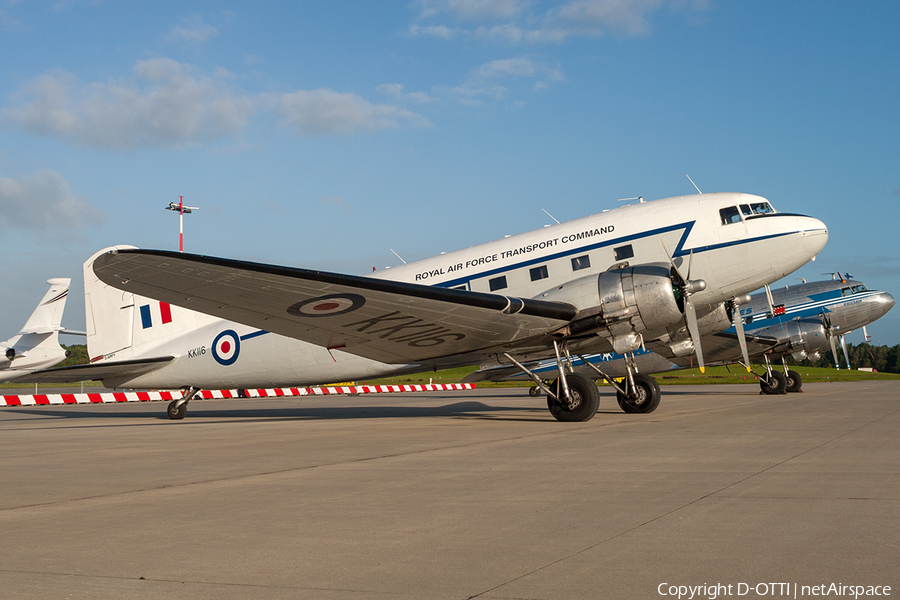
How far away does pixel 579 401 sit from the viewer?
1366cm

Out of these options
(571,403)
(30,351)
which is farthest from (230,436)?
(30,351)

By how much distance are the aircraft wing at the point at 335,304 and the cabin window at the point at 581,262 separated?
5.80ft

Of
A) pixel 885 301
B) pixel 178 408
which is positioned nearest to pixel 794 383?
pixel 885 301

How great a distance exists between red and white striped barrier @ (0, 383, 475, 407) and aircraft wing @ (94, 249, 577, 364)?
8456 millimetres

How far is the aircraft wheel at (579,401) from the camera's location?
13508 mm

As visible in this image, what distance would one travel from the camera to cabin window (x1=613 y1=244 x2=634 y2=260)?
14.7 m

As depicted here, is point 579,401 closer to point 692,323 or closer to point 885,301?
point 692,323

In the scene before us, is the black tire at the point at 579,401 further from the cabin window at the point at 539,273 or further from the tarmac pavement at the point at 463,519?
the tarmac pavement at the point at 463,519

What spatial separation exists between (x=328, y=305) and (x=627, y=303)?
5814mm

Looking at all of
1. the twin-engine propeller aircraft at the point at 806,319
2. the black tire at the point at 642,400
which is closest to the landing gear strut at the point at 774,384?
the twin-engine propeller aircraft at the point at 806,319

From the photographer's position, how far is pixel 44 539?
15.4 feet

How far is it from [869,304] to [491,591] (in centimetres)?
3314

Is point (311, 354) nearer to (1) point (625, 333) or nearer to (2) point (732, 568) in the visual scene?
(1) point (625, 333)

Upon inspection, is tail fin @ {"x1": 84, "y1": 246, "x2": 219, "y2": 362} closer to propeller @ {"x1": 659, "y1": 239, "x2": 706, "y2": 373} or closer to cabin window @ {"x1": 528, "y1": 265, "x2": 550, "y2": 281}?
cabin window @ {"x1": 528, "y1": 265, "x2": 550, "y2": 281}
